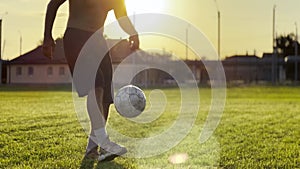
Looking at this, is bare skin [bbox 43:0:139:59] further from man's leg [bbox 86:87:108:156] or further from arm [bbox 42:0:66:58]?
man's leg [bbox 86:87:108:156]

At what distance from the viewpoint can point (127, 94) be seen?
17.8 ft

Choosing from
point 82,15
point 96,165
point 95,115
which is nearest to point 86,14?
point 82,15

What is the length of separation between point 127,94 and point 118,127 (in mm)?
Answer: 3308

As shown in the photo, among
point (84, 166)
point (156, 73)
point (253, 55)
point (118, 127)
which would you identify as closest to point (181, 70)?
point (156, 73)

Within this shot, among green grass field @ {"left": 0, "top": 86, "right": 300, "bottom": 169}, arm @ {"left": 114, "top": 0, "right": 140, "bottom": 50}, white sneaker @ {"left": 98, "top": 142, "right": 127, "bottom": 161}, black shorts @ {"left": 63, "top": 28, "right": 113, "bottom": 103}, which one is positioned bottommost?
green grass field @ {"left": 0, "top": 86, "right": 300, "bottom": 169}

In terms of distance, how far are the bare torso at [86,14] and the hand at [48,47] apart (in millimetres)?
220

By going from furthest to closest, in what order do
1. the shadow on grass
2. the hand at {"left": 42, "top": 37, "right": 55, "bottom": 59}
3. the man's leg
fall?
the man's leg → the hand at {"left": 42, "top": 37, "right": 55, "bottom": 59} → the shadow on grass

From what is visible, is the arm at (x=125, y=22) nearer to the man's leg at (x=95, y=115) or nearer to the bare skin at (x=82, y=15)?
the bare skin at (x=82, y=15)

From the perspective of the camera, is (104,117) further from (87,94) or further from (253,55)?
(253,55)

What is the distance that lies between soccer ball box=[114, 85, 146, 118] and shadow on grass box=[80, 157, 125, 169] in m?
0.63

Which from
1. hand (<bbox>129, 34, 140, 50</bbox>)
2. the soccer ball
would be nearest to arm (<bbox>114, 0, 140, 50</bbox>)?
hand (<bbox>129, 34, 140, 50</bbox>)

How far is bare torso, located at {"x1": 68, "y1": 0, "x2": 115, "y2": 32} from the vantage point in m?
5.11

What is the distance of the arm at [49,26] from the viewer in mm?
5051

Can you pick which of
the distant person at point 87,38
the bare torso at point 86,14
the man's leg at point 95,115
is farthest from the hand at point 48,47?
the man's leg at point 95,115
